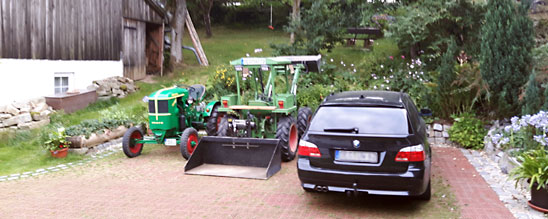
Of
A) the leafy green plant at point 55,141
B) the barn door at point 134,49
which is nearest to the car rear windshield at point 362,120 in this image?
the leafy green plant at point 55,141

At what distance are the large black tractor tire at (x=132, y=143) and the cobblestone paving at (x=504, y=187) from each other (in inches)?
260

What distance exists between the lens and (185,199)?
6566 millimetres

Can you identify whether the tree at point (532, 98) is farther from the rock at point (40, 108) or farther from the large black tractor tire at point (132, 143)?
the rock at point (40, 108)

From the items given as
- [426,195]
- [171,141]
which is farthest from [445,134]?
[171,141]

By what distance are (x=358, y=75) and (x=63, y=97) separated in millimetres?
8943

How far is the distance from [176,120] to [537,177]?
6.50 m

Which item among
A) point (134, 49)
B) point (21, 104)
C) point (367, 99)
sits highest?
point (134, 49)

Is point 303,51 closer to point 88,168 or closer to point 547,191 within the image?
point 88,168

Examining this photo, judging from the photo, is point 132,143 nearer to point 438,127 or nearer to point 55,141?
point 55,141

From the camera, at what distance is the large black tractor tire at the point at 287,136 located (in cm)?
860

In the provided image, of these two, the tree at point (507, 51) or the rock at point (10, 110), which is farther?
the rock at point (10, 110)

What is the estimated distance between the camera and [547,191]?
566 centimetres

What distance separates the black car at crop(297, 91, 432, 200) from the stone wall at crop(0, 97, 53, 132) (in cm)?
887

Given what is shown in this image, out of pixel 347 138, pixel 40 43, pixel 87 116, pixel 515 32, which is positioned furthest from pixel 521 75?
pixel 40 43
